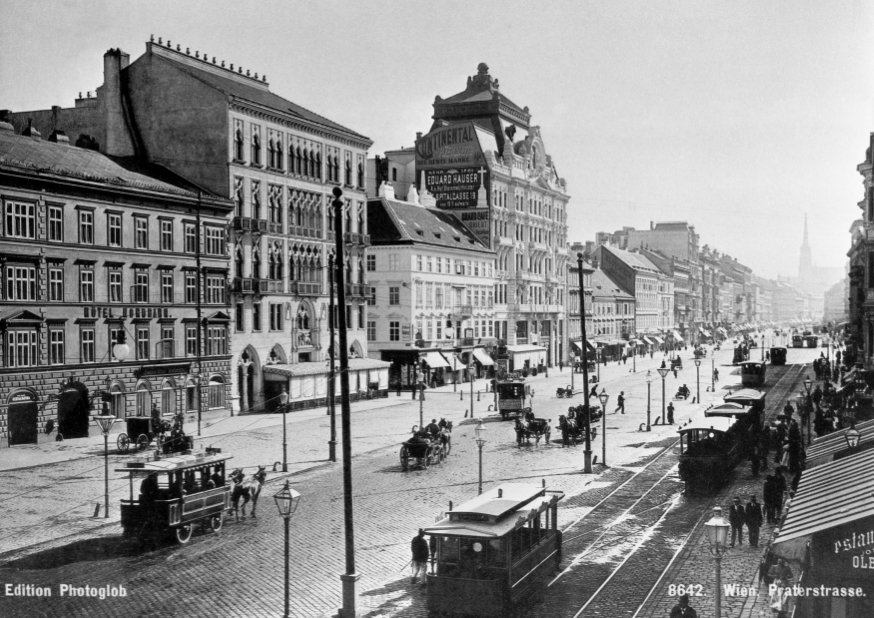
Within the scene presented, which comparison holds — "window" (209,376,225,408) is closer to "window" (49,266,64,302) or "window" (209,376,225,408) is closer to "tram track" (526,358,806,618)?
"window" (49,266,64,302)

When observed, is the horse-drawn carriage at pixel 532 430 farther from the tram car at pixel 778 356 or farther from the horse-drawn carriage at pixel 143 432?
the tram car at pixel 778 356

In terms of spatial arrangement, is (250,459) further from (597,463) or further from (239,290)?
(239,290)

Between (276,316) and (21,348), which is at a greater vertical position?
(276,316)

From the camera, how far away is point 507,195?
303ft

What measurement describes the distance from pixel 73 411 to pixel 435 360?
36782 mm

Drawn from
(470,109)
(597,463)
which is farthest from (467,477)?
(470,109)

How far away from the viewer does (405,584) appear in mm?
20062

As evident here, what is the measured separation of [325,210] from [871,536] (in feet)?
170

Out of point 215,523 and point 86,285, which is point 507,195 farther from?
point 215,523

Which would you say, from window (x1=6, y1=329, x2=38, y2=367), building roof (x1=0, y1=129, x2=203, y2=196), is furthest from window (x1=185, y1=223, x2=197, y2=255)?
window (x1=6, y1=329, x2=38, y2=367)

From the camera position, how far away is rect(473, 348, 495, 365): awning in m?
83.0

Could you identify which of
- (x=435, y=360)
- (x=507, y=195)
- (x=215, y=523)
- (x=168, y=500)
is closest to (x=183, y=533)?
(x=168, y=500)

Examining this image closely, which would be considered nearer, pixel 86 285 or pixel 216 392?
pixel 86 285

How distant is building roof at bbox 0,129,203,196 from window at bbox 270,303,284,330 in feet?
32.4
